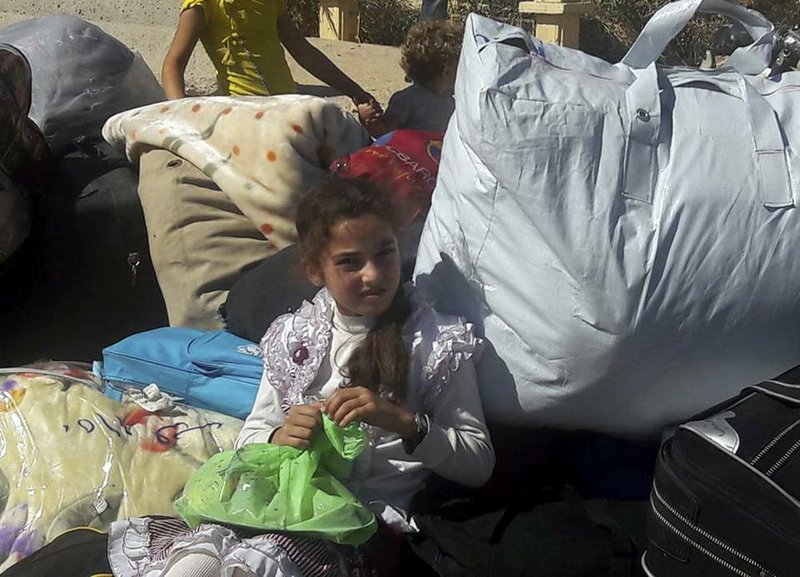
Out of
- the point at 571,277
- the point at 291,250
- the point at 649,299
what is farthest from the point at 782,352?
the point at 291,250

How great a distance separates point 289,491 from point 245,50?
223 centimetres

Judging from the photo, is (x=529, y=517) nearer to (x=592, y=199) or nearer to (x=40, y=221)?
(x=592, y=199)

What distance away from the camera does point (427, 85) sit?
359 cm

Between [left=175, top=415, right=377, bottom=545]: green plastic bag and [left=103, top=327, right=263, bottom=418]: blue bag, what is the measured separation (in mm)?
412

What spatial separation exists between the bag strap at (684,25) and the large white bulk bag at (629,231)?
2 centimetres

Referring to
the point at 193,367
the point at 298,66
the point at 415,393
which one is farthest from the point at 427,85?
the point at 298,66

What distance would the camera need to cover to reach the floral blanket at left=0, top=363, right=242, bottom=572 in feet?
6.79

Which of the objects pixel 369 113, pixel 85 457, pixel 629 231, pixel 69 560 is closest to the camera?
pixel 629 231

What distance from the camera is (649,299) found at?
1.59 metres

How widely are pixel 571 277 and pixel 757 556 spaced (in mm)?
487

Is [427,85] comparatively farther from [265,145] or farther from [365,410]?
[365,410]

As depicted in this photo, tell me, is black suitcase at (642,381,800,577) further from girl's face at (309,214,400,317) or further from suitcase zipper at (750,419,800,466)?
Answer: girl's face at (309,214,400,317)

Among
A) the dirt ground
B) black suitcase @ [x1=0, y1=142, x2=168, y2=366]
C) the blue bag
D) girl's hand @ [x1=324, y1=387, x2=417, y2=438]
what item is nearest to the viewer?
girl's hand @ [x1=324, y1=387, x2=417, y2=438]

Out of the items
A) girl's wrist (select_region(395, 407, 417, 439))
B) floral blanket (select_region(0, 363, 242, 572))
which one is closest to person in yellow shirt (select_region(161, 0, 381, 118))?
floral blanket (select_region(0, 363, 242, 572))
